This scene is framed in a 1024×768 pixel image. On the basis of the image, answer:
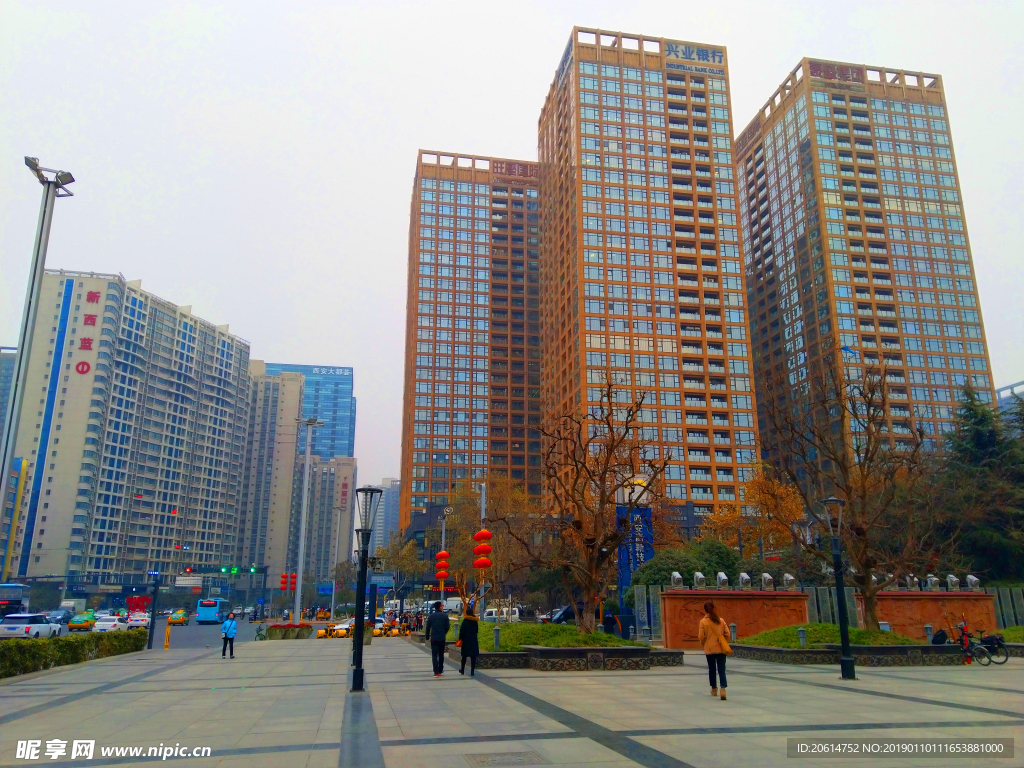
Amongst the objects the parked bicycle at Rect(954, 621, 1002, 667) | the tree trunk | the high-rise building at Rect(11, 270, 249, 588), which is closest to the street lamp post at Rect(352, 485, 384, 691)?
the tree trunk

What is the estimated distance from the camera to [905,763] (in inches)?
300

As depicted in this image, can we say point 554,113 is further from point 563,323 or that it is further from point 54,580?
point 54,580

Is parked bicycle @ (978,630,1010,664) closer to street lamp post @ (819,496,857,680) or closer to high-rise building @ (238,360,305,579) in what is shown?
street lamp post @ (819,496,857,680)

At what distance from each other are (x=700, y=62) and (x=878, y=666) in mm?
96323

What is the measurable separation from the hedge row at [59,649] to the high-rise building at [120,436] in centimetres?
6824

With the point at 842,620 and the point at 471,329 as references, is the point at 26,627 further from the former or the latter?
the point at 471,329

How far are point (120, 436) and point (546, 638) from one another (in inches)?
4317

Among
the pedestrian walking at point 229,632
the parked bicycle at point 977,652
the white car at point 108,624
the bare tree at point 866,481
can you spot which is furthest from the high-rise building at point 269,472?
the parked bicycle at point 977,652

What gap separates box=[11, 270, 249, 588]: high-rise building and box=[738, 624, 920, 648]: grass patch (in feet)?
283

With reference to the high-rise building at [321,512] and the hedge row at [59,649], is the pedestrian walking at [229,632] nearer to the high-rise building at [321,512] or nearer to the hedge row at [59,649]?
the hedge row at [59,649]

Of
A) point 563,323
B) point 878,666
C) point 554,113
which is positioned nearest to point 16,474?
point 563,323

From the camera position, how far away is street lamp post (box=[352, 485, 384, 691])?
14570mm

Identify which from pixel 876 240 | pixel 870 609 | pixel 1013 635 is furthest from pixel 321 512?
pixel 870 609

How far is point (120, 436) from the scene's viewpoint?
363ft
